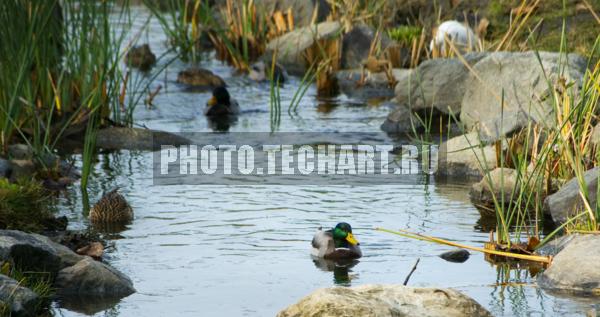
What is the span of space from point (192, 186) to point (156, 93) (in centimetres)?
495

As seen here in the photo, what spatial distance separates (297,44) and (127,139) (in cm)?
706

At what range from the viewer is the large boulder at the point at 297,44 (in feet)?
62.3

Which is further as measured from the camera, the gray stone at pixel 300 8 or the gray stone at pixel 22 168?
the gray stone at pixel 300 8

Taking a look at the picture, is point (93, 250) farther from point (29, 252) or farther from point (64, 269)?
point (29, 252)

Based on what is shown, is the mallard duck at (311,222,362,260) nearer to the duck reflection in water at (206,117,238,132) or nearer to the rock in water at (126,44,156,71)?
the duck reflection in water at (206,117,238,132)

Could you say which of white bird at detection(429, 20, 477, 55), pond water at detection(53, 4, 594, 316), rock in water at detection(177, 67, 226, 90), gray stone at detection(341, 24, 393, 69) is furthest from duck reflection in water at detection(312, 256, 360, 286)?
gray stone at detection(341, 24, 393, 69)

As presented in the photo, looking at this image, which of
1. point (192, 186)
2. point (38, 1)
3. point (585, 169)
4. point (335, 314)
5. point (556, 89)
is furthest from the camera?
point (192, 186)

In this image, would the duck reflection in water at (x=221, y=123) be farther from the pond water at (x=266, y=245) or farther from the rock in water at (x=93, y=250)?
the rock in water at (x=93, y=250)

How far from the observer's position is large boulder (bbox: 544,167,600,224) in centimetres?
852

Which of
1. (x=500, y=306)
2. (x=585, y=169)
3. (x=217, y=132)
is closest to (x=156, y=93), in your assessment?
(x=217, y=132)

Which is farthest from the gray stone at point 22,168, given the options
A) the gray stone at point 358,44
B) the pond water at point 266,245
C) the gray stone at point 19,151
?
the gray stone at point 358,44

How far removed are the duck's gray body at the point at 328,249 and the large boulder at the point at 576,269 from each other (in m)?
1.39

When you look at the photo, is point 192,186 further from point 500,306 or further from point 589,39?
point 589,39

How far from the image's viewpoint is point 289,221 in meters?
9.35
